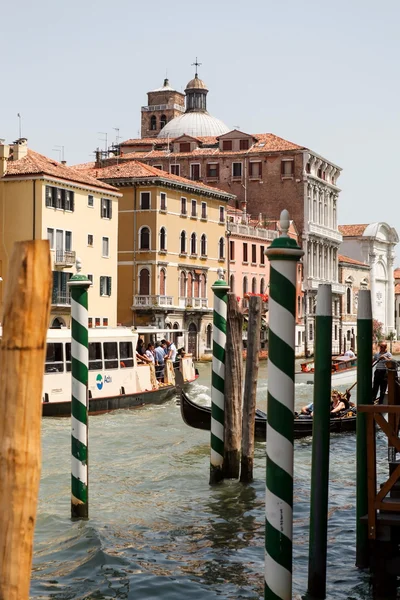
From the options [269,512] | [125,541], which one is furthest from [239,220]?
[269,512]

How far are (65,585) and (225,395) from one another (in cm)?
277

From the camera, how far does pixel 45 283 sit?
8.95 ft

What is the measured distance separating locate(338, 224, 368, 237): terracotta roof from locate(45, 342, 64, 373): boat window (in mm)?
46442

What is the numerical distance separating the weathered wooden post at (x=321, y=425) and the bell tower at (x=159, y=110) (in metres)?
50.1

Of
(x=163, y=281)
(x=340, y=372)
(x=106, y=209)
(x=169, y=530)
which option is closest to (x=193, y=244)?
(x=163, y=281)

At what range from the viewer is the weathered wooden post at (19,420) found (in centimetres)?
273

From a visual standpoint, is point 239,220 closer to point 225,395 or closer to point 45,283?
point 225,395

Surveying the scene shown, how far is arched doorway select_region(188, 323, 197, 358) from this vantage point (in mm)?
37312

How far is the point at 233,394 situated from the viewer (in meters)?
8.51

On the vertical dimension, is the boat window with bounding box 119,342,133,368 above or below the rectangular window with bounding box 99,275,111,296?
below

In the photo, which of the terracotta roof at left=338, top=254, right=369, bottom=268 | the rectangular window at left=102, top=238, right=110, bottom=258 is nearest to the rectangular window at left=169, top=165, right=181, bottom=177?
the terracotta roof at left=338, top=254, right=369, bottom=268

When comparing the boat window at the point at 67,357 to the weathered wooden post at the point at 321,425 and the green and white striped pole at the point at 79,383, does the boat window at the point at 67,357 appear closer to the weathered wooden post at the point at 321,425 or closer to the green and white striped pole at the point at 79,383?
the green and white striped pole at the point at 79,383

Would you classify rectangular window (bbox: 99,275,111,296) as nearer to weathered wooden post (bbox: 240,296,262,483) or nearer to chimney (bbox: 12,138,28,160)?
chimney (bbox: 12,138,28,160)

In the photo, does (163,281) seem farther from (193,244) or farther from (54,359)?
(54,359)
